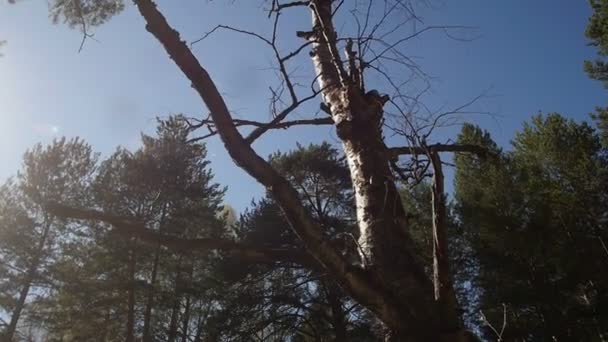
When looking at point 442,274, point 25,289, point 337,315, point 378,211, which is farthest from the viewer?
point 25,289

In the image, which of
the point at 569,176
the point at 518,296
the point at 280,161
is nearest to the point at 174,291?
the point at 280,161

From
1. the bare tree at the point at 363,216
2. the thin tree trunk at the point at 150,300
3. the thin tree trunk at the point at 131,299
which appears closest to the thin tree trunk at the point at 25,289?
the thin tree trunk at the point at 131,299

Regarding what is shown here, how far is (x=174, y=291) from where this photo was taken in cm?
1396

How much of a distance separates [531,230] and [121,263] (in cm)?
1542

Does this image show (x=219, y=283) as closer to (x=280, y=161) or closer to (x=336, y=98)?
(x=280, y=161)

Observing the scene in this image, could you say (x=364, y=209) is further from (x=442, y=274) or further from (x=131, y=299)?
(x=131, y=299)

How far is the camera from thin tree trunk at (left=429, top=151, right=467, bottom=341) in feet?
3.33

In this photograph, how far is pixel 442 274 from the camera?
1.08 m

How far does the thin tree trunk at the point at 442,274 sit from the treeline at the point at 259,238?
10.3 metres

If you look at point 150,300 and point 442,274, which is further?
point 150,300

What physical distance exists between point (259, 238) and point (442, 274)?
1098 centimetres

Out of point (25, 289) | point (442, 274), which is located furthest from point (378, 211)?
point (25, 289)

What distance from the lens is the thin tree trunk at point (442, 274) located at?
3.33 feet

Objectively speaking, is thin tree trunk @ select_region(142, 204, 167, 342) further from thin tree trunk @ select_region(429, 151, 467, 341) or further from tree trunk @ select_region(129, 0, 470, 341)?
thin tree trunk @ select_region(429, 151, 467, 341)
